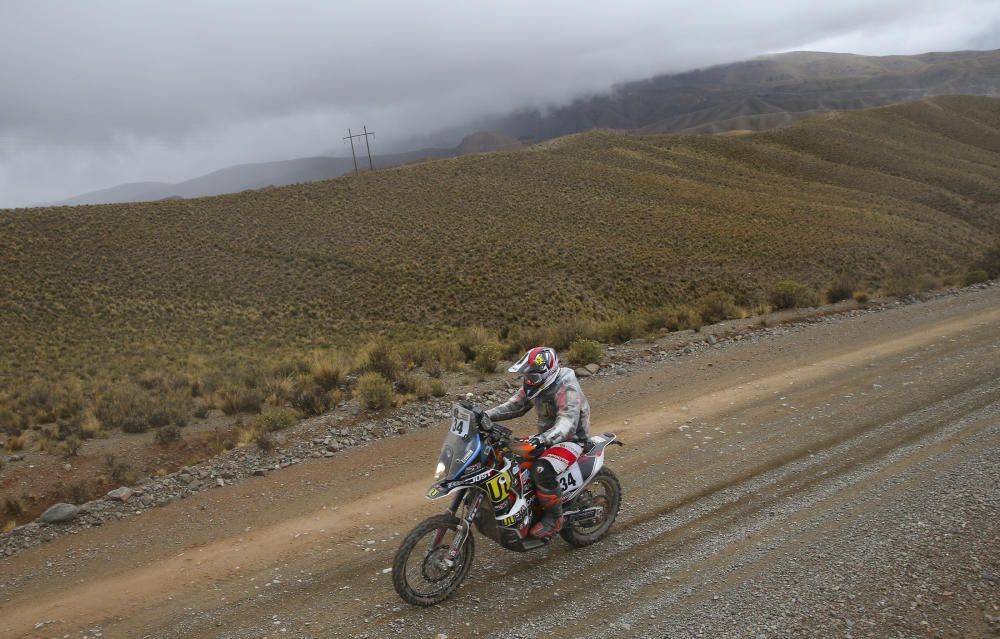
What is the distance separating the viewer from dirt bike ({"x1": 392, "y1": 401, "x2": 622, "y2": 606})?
5.41 meters

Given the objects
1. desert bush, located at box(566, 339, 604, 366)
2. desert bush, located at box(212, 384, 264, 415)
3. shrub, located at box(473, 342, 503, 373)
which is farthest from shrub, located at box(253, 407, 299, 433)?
desert bush, located at box(566, 339, 604, 366)

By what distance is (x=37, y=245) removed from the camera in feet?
147

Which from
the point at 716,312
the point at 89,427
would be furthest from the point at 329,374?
the point at 716,312

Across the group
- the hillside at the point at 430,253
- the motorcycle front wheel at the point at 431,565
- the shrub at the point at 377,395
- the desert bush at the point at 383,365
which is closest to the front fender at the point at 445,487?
the motorcycle front wheel at the point at 431,565

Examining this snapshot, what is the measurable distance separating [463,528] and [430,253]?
40465 millimetres

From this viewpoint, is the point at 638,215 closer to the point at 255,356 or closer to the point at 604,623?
the point at 255,356

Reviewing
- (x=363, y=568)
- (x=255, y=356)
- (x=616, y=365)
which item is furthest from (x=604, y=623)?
(x=255, y=356)

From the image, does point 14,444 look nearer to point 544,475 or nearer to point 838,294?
point 544,475

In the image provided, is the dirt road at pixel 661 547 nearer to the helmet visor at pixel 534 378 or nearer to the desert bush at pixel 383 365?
the helmet visor at pixel 534 378

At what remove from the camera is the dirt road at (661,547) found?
5211mm

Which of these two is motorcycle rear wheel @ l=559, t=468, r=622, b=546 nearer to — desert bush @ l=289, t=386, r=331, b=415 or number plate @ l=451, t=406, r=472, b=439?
number plate @ l=451, t=406, r=472, b=439

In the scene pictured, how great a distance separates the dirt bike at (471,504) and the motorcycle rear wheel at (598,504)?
9cm

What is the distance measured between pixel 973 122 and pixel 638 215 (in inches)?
3105

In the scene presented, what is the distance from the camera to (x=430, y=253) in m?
45.2
